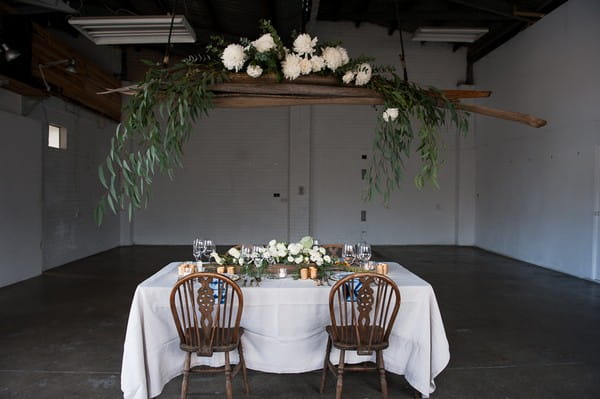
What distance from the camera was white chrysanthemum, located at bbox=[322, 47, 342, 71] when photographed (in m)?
2.17

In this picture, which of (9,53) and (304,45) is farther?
(9,53)

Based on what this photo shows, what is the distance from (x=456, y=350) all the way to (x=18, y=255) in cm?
577

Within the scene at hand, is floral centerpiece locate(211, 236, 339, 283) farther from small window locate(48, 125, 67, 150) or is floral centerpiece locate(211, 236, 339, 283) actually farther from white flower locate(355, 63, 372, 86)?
small window locate(48, 125, 67, 150)

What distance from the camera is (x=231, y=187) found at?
31.8 feet

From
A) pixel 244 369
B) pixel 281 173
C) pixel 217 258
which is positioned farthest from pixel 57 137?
pixel 244 369

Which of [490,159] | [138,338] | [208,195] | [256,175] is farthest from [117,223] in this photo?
[490,159]

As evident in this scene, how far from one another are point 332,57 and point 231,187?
7.75 metres

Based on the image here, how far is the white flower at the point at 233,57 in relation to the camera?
2086 millimetres

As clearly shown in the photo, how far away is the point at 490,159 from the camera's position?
9273 mm

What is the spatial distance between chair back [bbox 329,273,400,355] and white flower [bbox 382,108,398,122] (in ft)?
2.83

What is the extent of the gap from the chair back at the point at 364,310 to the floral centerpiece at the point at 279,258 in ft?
1.19

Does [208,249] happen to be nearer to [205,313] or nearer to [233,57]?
[205,313]

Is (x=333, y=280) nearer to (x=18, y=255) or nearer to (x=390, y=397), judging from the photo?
(x=390, y=397)

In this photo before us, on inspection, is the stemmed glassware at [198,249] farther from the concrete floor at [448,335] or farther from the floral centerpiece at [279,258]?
the concrete floor at [448,335]
